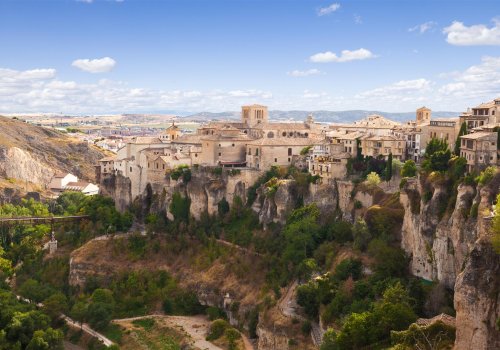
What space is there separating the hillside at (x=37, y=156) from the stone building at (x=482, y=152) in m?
82.9

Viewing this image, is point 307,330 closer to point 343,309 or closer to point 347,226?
point 343,309

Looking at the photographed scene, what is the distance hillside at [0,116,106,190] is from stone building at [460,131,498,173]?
272 ft

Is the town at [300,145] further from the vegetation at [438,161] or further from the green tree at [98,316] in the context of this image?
the green tree at [98,316]

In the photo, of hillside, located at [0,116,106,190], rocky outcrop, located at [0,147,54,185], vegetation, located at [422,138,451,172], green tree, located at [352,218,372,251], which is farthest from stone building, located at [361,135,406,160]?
rocky outcrop, located at [0,147,54,185]

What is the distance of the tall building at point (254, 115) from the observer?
77100 millimetres

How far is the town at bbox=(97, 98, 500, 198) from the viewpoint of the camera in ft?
169

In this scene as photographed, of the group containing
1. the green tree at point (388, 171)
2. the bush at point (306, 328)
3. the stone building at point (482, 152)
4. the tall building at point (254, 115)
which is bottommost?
the bush at point (306, 328)

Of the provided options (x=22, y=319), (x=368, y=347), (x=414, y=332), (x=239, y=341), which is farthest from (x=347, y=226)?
(x=22, y=319)

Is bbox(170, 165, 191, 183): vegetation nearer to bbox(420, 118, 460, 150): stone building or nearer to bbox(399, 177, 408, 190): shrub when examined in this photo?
bbox(420, 118, 460, 150): stone building

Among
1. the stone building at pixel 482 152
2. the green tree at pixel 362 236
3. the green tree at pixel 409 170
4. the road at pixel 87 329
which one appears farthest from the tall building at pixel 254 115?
the stone building at pixel 482 152

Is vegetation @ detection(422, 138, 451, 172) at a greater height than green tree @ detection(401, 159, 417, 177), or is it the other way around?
vegetation @ detection(422, 138, 451, 172)

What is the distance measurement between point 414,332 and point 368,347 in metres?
4.44

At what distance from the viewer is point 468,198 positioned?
130ft

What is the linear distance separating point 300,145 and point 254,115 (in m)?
13.4
